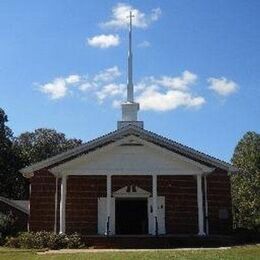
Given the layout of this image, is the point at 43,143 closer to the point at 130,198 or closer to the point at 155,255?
the point at 130,198

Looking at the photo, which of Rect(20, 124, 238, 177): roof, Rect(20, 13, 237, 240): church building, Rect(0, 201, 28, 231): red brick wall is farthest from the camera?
Rect(0, 201, 28, 231): red brick wall

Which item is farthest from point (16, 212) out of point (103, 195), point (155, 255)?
point (155, 255)

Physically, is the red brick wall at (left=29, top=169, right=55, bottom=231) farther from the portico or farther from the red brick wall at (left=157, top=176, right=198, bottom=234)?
the red brick wall at (left=157, top=176, right=198, bottom=234)

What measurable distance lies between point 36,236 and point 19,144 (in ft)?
170

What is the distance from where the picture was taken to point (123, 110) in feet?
128

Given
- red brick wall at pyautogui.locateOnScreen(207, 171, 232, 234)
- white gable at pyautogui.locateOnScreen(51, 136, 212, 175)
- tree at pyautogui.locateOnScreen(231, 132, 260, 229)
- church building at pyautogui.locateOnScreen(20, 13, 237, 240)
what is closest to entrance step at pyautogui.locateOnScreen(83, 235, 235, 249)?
white gable at pyautogui.locateOnScreen(51, 136, 212, 175)

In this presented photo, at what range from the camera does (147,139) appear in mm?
33188

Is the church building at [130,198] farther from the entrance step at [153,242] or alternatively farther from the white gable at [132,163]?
the entrance step at [153,242]

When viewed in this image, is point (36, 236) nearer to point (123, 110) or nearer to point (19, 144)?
point (123, 110)

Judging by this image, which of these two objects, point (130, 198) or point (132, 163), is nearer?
point (132, 163)

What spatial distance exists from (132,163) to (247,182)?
32.1 meters

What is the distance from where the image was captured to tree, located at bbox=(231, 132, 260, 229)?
58531 millimetres

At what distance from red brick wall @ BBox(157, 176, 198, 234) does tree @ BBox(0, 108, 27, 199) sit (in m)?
39.6

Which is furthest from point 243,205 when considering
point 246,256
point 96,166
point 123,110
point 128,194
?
point 246,256
